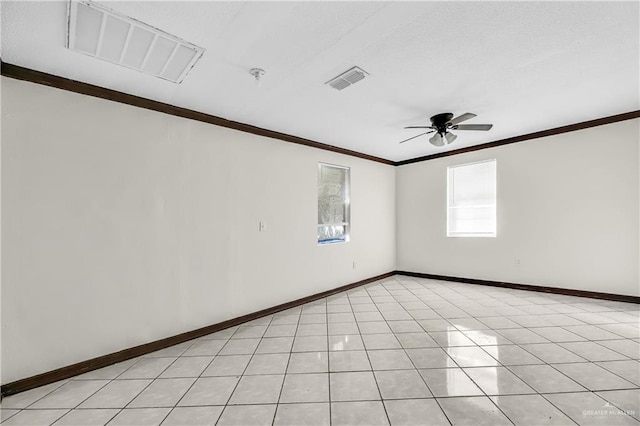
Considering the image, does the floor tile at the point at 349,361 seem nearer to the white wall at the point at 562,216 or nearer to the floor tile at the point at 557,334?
the floor tile at the point at 557,334

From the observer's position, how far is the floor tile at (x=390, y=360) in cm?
257

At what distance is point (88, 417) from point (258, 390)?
116cm

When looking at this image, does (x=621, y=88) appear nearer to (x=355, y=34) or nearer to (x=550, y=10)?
(x=550, y=10)

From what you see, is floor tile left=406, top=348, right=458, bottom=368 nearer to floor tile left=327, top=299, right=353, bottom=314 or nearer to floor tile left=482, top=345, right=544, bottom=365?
floor tile left=482, top=345, right=544, bottom=365

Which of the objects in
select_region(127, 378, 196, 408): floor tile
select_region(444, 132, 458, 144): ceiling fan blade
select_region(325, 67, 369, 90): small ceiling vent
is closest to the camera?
select_region(127, 378, 196, 408): floor tile

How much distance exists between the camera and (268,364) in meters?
2.66

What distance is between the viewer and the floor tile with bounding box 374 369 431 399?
216cm

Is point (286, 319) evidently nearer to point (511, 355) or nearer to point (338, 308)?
point (338, 308)

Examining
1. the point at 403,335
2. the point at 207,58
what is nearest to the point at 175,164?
the point at 207,58

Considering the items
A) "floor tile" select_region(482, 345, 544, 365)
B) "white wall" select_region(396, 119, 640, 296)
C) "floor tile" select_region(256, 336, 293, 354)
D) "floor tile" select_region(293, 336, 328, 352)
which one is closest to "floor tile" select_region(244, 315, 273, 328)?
"floor tile" select_region(256, 336, 293, 354)

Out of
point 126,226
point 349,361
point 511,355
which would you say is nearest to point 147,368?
Answer: point 126,226

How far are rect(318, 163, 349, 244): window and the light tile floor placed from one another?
1.82 metres

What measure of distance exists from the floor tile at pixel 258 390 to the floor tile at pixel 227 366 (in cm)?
17

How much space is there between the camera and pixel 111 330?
2775mm
